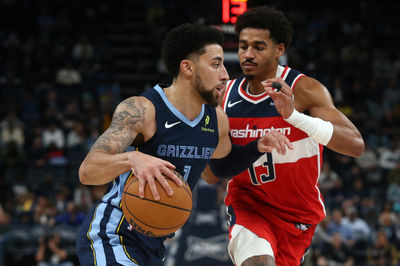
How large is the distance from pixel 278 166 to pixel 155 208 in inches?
55.0

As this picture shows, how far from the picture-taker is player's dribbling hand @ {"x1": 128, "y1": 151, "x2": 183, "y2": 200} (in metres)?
2.87

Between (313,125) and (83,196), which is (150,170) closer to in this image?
(313,125)

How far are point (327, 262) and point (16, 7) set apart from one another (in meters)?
11.2

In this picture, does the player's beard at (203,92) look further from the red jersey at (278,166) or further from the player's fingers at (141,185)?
the player's fingers at (141,185)

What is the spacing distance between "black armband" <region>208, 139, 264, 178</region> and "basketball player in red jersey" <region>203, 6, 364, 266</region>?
184mm

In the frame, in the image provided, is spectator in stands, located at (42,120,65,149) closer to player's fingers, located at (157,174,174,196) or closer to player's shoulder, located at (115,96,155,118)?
player's shoulder, located at (115,96,155,118)

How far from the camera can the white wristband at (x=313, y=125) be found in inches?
150

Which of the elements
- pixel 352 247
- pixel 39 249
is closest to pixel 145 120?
pixel 39 249

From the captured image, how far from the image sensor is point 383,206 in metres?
11.6

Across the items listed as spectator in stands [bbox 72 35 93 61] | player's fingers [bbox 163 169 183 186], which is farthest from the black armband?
spectator in stands [bbox 72 35 93 61]

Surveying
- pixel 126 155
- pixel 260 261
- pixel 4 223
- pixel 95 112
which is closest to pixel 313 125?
pixel 260 261

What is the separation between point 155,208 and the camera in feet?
10.2

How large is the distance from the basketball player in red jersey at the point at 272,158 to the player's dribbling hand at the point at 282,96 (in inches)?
11.2

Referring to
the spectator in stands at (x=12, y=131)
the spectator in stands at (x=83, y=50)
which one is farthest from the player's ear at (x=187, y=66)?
the spectator in stands at (x=83, y=50)
